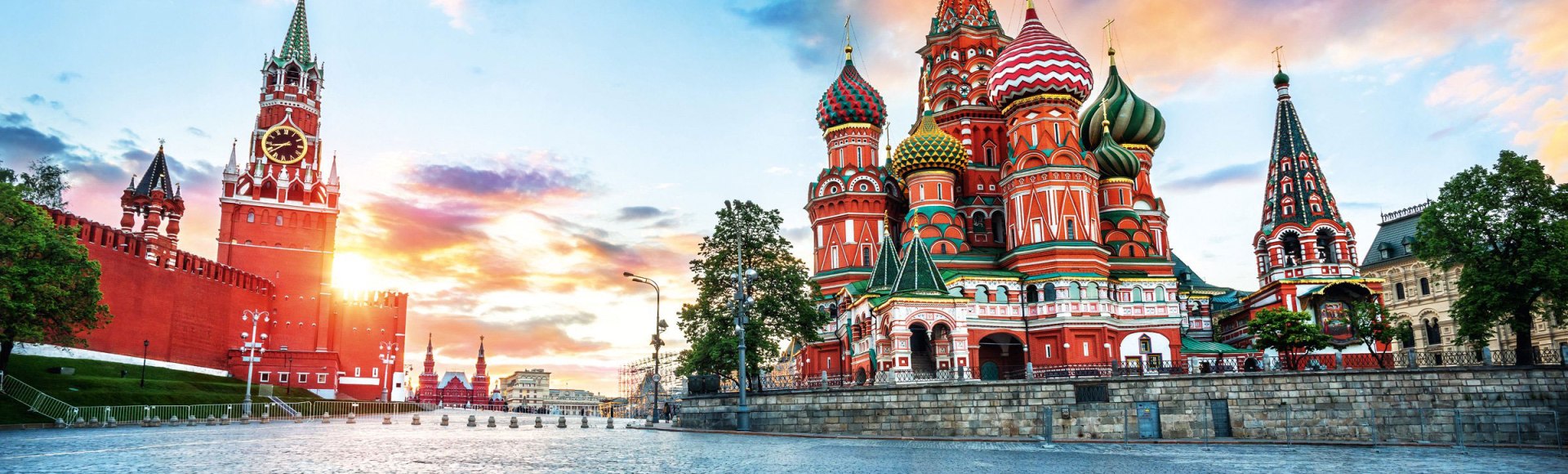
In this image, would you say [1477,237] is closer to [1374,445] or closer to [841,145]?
[1374,445]

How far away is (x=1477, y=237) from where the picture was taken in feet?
99.5

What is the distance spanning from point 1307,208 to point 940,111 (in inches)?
734

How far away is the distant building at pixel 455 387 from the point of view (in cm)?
12497

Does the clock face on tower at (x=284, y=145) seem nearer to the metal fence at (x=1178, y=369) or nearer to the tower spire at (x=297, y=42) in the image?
the tower spire at (x=297, y=42)

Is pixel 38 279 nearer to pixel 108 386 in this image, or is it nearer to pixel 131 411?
pixel 131 411

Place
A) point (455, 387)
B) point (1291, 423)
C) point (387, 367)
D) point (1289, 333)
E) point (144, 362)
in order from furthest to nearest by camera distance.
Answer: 1. point (455, 387)
2. point (387, 367)
3. point (144, 362)
4. point (1289, 333)
5. point (1291, 423)

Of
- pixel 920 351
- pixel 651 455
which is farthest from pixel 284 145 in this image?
pixel 651 455

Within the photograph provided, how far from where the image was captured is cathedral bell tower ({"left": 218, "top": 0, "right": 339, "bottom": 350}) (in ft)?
213

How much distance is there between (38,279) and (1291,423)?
37.5m

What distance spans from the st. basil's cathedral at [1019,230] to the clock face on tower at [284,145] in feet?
131

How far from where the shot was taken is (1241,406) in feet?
94.5

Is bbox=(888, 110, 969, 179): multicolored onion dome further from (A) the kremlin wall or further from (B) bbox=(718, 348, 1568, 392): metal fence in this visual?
(A) the kremlin wall

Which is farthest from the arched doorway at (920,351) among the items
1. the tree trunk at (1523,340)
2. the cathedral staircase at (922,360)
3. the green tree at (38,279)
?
the green tree at (38,279)

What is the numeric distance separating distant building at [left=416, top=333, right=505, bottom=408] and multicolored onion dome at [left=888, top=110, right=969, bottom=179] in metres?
89.3
